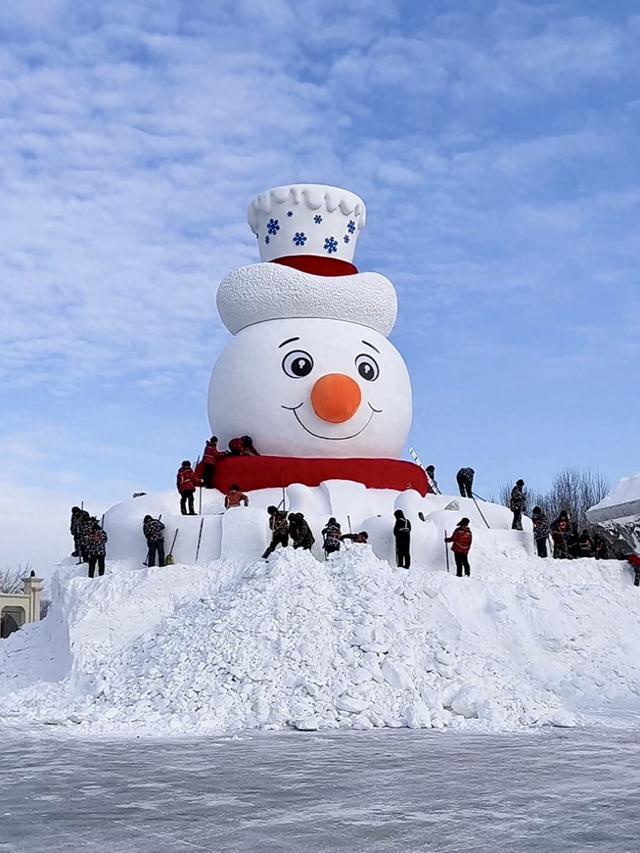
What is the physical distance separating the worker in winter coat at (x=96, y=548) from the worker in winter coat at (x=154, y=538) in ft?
2.14

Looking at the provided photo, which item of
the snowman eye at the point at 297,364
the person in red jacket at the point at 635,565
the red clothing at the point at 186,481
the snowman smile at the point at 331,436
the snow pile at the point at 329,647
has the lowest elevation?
the snow pile at the point at 329,647

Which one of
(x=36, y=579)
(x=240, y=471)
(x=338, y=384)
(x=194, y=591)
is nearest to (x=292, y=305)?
(x=338, y=384)

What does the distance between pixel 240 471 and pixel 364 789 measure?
962 cm

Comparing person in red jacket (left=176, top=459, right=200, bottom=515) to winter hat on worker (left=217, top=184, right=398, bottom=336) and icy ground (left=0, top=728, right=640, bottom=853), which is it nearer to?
winter hat on worker (left=217, top=184, right=398, bottom=336)

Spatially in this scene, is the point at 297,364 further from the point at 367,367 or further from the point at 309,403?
the point at 367,367

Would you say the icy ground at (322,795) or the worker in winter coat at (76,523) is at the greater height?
the worker in winter coat at (76,523)

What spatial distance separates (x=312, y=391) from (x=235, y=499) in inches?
84.0

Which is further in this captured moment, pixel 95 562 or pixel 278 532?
pixel 95 562

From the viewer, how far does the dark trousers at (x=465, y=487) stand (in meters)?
17.2

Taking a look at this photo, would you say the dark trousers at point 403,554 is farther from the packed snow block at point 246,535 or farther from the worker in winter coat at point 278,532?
the packed snow block at point 246,535

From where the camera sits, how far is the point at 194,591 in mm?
13500

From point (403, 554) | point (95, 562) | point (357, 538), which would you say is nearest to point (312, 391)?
point (357, 538)

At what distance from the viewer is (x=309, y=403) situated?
51.5 feet

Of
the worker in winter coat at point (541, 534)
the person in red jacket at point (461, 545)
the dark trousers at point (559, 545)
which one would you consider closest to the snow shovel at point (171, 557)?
the person in red jacket at point (461, 545)
